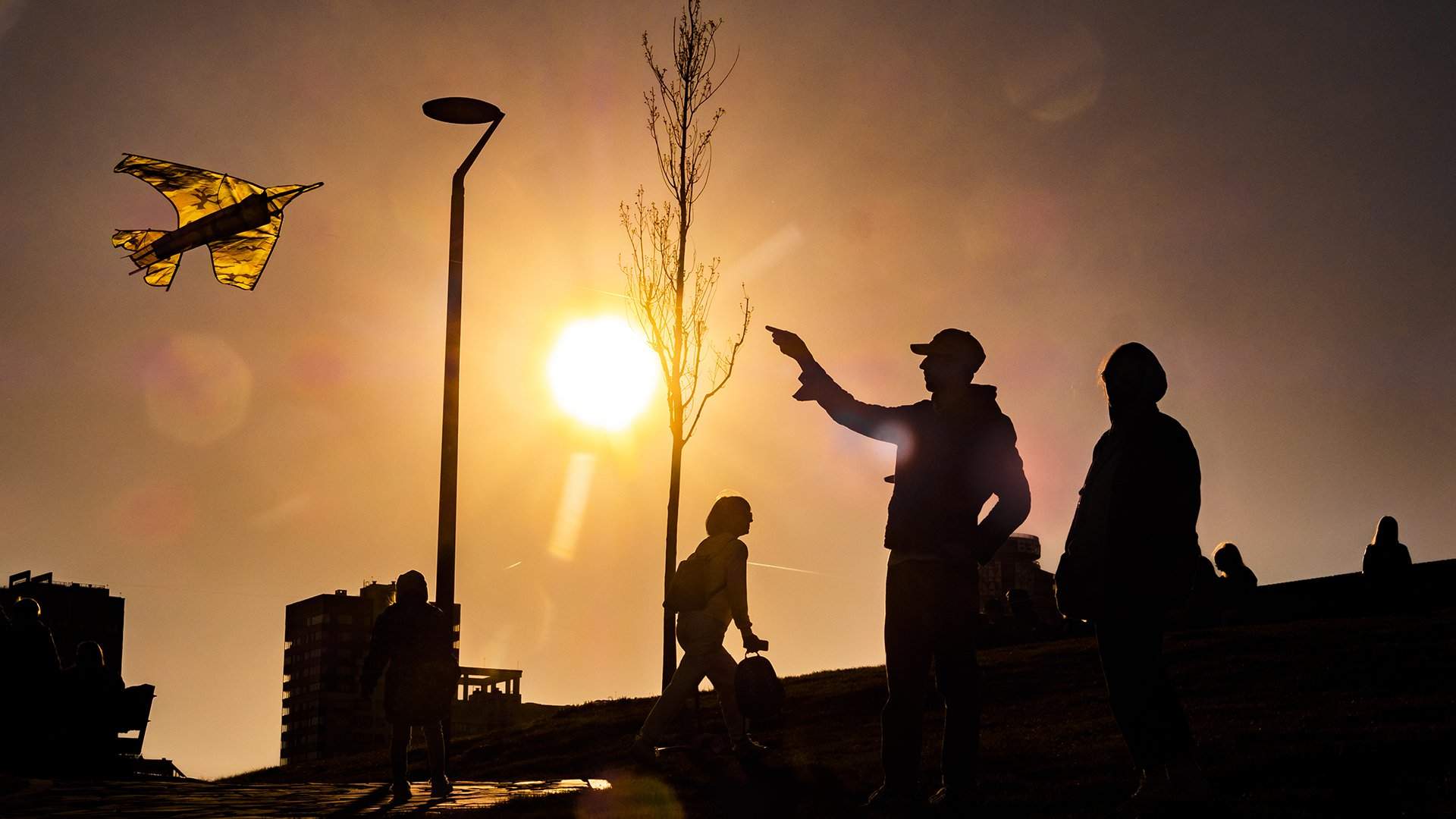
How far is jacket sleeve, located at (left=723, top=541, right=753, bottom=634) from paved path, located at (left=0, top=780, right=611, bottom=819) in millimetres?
1669

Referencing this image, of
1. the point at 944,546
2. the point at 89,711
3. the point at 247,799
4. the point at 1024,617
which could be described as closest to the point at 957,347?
the point at 944,546

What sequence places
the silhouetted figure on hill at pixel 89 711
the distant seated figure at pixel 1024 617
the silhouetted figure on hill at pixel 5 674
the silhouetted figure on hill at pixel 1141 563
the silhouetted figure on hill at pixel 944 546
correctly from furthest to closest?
the distant seated figure at pixel 1024 617, the silhouetted figure on hill at pixel 89 711, the silhouetted figure on hill at pixel 5 674, the silhouetted figure on hill at pixel 944 546, the silhouetted figure on hill at pixel 1141 563

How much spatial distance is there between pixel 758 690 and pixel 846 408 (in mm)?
4132

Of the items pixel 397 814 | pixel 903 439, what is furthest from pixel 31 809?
pixel 903 439

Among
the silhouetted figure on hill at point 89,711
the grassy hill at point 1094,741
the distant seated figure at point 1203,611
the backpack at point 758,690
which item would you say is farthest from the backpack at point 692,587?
the distant seated figure at point 1203,611

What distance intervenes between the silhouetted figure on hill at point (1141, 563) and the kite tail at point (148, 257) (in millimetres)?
9146

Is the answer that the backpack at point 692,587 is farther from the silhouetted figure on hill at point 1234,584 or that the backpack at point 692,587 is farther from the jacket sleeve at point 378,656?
the silhouetted figure on hill at point 1234,584

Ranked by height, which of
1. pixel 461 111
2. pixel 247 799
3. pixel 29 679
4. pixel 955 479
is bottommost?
pixel 247 799

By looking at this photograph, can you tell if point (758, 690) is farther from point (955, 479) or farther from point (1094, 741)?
point (955, 479)

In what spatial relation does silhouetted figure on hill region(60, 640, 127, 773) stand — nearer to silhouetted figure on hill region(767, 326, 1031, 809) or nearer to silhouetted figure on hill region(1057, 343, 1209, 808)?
silhouetted figure on hill region(767, 326, 1031, 809)

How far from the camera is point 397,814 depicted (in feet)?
27.5

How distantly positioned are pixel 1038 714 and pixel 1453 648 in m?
4.18

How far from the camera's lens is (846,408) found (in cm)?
684

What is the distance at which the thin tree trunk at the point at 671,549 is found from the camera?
18.3 m
